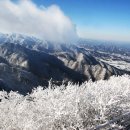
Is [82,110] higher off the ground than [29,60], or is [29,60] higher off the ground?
[82,110]

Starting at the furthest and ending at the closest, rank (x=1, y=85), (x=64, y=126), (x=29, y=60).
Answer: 1. (x=29, y=60)
2. (x=1, y=85)
3. (x=64, y=126)

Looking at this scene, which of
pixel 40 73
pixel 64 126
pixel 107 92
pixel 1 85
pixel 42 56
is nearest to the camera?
pixel 64 126

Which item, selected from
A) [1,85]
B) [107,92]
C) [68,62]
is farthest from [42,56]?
[107,92]

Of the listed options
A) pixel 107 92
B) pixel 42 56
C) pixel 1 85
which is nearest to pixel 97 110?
pixel 107 92

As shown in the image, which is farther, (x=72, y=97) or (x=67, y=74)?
(x=67, y=74)

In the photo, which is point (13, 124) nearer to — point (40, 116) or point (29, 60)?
point (40, 116)

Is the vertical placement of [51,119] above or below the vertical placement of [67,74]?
above

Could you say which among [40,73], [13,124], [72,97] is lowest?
[40,73]

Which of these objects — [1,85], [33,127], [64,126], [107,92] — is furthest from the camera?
[1,85]

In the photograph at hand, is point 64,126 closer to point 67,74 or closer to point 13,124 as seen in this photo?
point 13,124
